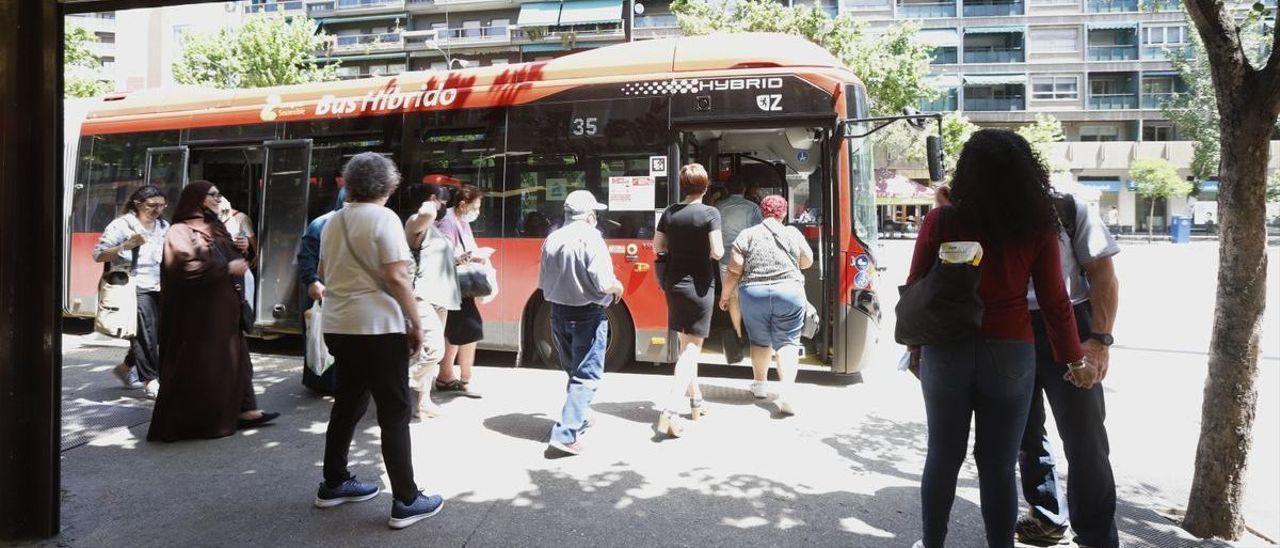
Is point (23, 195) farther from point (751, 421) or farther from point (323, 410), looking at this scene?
point (751, 421)

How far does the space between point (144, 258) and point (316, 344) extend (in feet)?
6.75

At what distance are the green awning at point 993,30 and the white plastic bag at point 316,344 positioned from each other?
47259mm

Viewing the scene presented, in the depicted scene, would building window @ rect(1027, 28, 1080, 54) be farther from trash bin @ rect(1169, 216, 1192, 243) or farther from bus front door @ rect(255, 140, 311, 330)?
bus front door @ rect(255, 140, 311, 330)

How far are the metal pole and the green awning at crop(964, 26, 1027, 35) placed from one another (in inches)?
1927

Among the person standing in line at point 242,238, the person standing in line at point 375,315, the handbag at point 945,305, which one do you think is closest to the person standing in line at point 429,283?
the person standing in line at point 242,238

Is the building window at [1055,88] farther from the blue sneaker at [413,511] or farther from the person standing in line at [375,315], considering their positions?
the blue sneaker at [413,511]

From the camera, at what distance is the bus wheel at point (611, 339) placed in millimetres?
7297

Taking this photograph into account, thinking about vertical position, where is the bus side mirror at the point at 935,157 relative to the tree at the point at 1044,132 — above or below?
below

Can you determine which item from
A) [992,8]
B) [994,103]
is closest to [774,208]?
[994,103]

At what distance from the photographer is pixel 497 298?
24.8ft

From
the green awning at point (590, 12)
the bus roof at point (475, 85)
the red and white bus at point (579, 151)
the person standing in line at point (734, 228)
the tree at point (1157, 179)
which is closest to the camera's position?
the person standing in line at point (734, 228)

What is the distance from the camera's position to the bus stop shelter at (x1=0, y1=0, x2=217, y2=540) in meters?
3.21

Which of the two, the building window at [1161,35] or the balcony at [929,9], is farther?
the balcony at [929,9]

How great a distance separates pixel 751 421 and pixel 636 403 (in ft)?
3.40
